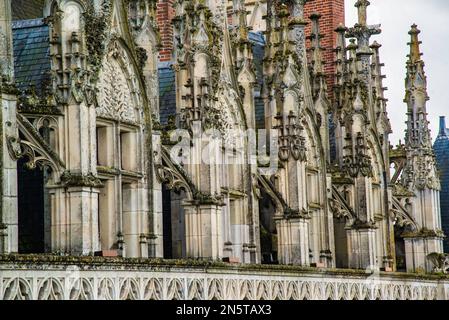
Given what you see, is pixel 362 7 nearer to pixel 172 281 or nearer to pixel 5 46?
pixel 172 281

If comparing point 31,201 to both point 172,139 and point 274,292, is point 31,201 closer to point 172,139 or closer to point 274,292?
point 172,139

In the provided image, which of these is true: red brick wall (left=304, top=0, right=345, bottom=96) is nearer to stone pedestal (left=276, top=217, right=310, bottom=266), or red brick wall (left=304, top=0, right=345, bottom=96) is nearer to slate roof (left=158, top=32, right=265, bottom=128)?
slate roof (left=158, top=32, right=265, bottom=128)

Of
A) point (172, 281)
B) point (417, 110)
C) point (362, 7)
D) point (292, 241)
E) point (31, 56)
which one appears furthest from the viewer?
point (417, 110)

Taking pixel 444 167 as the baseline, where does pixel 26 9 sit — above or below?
above

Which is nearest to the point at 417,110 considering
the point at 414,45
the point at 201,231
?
the point at 414,45

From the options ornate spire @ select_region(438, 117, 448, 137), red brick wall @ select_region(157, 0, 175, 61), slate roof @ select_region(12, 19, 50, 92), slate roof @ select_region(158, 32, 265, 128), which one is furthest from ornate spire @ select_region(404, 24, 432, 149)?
slate roof @ select_region(12, 19, 50, 92)

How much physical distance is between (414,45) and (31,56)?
71.4 ft

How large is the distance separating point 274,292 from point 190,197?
3180 mm

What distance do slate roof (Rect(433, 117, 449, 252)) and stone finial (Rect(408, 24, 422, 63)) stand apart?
5914mm

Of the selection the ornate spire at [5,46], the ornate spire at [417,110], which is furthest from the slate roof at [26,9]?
the ornate spire at [417,110]

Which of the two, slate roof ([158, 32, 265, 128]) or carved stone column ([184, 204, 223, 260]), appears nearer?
carved stone column ([184, 204, 223, 260])

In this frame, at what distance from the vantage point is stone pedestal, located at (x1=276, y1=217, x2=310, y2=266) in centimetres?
4403

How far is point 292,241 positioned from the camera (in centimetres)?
4425

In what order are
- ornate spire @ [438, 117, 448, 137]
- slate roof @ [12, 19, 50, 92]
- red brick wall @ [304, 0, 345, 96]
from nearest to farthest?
slate roof @ [12, 19, 50, 92] → red brick wall @ [304, 0, 345, 96] → ornate spire @ [438, 117, 448, 137]
